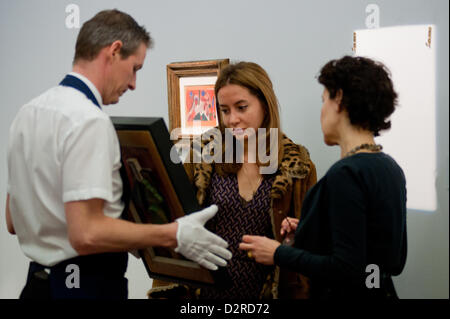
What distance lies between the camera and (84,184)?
0.94 m

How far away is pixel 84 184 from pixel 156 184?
0.92 ft

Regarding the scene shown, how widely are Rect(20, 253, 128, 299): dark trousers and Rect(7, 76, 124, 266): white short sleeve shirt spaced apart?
4 cm

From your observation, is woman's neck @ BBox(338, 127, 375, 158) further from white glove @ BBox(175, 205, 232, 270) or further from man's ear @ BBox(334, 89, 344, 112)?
white glove @ BBox(175, 205, 232, 270)

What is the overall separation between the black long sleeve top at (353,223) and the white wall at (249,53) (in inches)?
21.8

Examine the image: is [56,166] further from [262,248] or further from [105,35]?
[262,248]

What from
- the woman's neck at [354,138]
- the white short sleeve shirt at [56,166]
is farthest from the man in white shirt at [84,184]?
the woman's neck at [354,138]

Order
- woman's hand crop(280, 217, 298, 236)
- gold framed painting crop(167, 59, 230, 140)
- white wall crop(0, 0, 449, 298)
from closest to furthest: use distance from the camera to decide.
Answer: woman's hand crop(280, 217, 298, 236), white wall crop(0, 0, 449, 298), gold framed painting crop(167, 59, 230, 140)

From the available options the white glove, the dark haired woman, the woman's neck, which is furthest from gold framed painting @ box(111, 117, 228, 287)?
the woman's neck

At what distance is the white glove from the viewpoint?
1.09 metres

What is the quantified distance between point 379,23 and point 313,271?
3.38 ft

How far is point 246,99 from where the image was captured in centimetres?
143

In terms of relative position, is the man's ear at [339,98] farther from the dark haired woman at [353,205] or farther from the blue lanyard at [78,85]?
the blue lanyard at [78,85]

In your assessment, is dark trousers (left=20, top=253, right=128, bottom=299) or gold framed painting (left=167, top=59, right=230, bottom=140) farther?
gold framed painting (left=167, top=59, right=230, bottom=140)

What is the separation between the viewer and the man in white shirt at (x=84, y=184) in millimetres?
950
